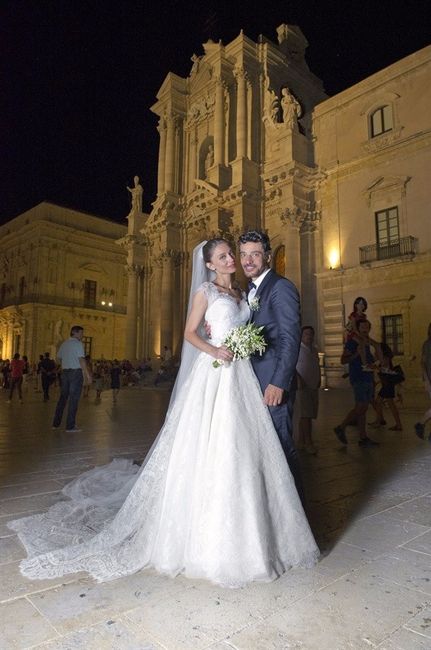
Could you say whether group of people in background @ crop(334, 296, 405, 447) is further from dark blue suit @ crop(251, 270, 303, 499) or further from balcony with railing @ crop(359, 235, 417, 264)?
balcony with railing @ crop(359, 235, 417, 264)

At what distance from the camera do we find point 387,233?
1873 cm

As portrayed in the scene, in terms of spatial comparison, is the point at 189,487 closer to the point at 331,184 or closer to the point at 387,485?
the point at 387,485

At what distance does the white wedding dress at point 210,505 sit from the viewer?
2205mm

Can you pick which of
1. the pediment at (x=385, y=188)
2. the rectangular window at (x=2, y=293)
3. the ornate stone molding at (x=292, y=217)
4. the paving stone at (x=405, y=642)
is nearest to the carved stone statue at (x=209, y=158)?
the ornate stone molding at (x=292, y=217)

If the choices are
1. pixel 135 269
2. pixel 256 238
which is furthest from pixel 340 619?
pixel 135 269

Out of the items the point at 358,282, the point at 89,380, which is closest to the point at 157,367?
the point at 358,282

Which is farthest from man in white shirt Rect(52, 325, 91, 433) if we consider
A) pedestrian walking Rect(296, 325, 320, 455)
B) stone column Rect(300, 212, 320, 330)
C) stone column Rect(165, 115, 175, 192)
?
stone column Rect(165, 115, 175, 192)

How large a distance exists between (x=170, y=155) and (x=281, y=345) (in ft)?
89.8

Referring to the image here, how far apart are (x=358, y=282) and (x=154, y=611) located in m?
18.6

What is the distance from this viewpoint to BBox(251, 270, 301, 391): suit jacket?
262cm

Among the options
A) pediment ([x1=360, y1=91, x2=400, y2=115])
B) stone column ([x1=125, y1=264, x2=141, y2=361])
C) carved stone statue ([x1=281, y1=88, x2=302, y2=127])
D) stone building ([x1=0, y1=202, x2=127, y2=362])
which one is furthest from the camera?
stone building ([x1=0, y1=202, x2=127, y2=362])

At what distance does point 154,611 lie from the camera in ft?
6.24

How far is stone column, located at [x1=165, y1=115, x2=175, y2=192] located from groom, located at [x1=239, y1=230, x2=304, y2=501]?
25.1 metres

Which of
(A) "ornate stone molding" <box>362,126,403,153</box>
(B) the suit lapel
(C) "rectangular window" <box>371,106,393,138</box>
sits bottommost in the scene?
(B) the suit lapel
